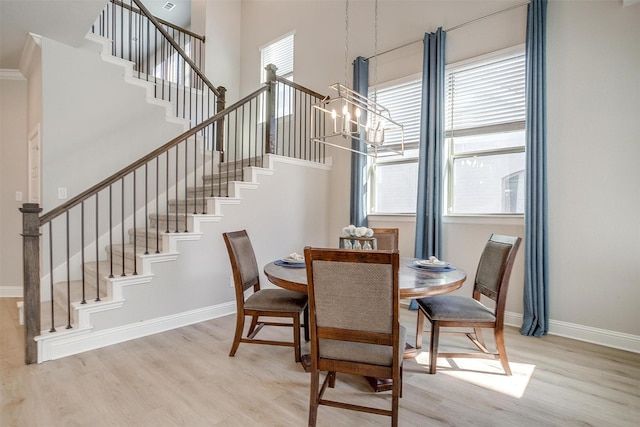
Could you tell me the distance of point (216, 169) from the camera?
16.8 ft

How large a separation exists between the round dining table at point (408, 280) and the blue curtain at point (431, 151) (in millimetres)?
1231

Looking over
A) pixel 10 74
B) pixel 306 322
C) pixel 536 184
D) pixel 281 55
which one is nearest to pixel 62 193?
pixel 10 74

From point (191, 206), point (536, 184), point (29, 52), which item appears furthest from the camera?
point (191, 206)

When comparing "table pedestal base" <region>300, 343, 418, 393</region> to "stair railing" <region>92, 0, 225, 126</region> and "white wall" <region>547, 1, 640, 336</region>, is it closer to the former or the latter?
"white wall" <region>547, 1, 640, 336</region>

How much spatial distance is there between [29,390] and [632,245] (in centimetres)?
460

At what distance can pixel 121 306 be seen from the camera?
2969mm

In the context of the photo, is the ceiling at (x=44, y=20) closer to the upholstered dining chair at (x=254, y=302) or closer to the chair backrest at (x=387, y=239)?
the upholstered dining chair at (x=254, y=302)

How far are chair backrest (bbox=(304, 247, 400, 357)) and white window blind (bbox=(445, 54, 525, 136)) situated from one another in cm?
276

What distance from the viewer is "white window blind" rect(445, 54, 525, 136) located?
3426mm

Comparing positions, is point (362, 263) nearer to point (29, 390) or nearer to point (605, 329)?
point (29, 390)

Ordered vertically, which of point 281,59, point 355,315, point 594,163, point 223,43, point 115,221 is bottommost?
point 355,315

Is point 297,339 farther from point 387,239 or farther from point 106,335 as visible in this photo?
point 106,335

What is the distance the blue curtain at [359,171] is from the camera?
4406mm

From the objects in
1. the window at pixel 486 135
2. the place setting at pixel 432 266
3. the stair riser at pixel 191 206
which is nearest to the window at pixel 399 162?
the window at pixel 486 135
